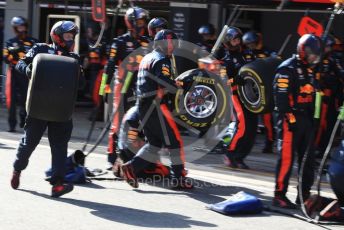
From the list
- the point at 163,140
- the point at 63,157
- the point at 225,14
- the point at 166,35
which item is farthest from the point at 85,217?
the point at 225,14

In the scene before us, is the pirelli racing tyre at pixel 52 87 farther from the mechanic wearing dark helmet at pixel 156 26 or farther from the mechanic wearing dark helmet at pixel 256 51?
the mechanic wearing dark helmet at pixel 256 51

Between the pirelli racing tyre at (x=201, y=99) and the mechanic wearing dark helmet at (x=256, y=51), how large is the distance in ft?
2.17

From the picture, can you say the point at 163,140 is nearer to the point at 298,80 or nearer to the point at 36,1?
the point at 298,80

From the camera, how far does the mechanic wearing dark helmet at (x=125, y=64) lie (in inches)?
384

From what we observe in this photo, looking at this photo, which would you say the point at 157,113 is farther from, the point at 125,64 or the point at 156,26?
the point at 125,64

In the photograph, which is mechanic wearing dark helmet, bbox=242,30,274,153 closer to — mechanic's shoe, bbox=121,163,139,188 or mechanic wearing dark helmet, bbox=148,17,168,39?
mechanic wearing dark helmet, bbox=148,17,168,39

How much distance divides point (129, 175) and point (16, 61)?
456cm

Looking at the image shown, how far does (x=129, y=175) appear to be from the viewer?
8.49 m

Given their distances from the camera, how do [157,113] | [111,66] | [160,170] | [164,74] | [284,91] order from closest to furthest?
1. [284,91]
2. [164,74]
3. [157,113]
4. [160,170]
5. [111,66]

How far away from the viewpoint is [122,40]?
9.80 metres

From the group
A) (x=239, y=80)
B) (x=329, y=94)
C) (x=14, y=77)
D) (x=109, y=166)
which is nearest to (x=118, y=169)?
(x=109, y=166)

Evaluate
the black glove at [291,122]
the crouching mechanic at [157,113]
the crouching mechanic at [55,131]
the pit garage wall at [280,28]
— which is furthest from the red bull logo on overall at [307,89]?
the pit garage wall at [280,28]

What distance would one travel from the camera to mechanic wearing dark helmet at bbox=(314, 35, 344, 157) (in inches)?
427

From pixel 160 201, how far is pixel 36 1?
9150mm
